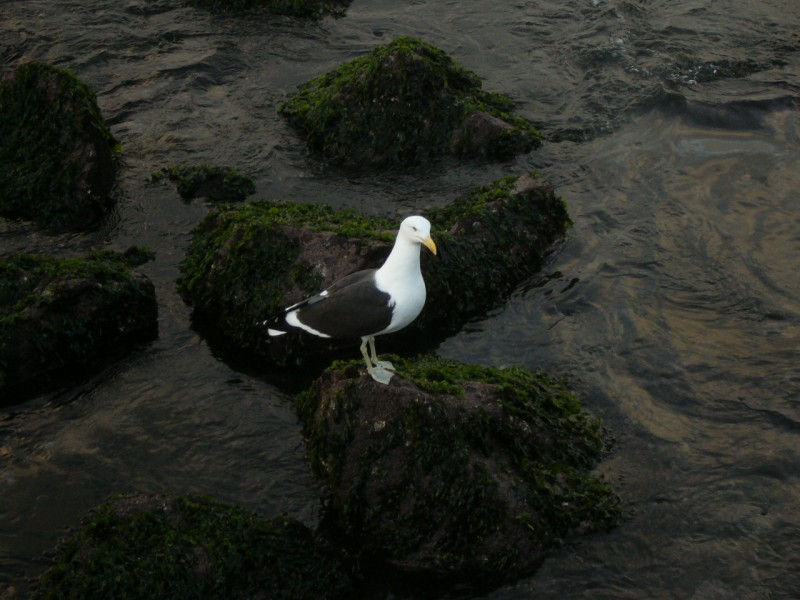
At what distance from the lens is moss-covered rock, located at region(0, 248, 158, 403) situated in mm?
7336

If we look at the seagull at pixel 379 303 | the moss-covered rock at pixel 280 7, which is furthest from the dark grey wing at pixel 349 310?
the moss-covered rock at pixel 280 7

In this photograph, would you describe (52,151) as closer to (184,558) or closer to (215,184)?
(215,184)

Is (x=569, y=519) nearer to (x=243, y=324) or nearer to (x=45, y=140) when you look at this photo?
(x=243, y=324)

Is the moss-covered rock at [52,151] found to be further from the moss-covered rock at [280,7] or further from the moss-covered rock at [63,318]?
the moss-covered rock at [280,7]

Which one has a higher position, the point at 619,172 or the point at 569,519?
the point at 619,172

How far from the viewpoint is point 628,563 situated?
593 centimetres

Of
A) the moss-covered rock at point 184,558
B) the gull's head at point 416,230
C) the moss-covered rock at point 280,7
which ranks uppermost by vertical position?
the gull's head at point 416,230

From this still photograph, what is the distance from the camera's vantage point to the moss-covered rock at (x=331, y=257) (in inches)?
299

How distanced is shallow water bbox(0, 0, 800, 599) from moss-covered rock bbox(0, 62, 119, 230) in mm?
272

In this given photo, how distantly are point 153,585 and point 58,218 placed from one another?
4.99 metres

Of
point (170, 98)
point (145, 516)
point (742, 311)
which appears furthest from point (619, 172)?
point (145, 516)

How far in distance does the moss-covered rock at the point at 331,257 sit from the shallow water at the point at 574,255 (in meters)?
0.25

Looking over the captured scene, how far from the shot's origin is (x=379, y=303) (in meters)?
6.18

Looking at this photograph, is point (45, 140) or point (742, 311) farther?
point (45, 140)
